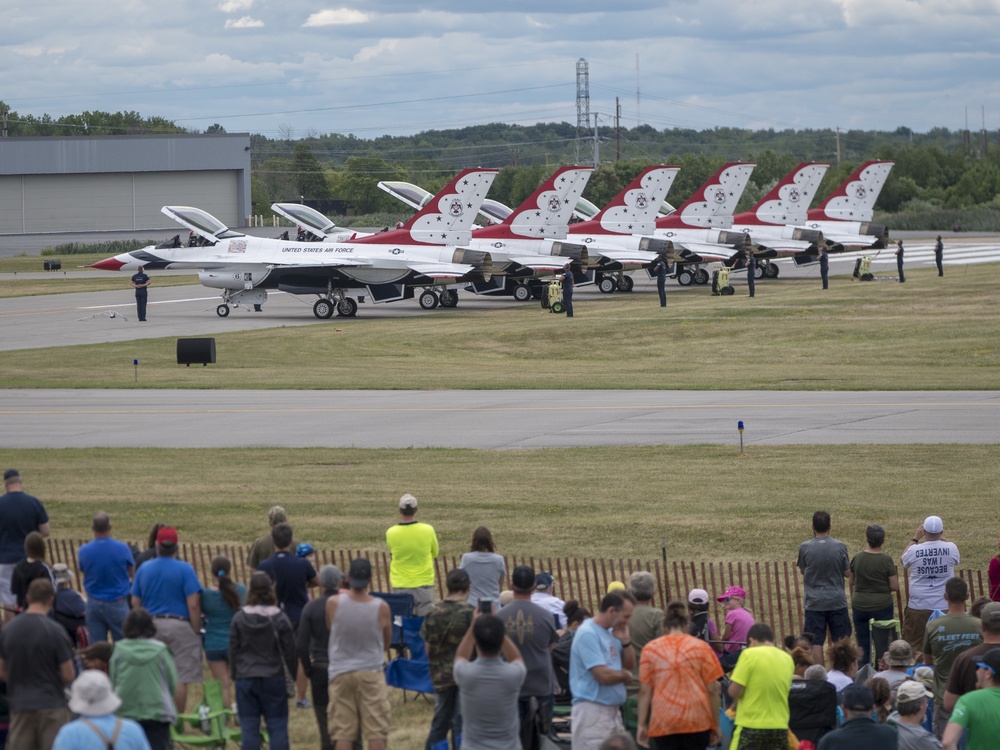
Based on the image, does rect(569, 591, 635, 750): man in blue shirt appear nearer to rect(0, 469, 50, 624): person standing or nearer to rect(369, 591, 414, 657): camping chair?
rect(369, 591, 414, 657): camping chair

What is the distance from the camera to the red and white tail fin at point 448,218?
5050cm

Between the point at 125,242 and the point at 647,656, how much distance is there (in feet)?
321

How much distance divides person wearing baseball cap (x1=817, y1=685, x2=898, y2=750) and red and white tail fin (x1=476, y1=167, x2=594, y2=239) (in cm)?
4684

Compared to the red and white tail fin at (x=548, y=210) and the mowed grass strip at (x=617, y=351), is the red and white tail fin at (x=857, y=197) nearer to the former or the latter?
the mowed grass strip at (x=617, y=351)

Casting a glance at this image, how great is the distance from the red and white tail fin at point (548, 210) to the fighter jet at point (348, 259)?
3.59 metres

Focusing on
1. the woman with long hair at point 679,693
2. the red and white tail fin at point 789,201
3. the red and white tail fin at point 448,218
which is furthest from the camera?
the red and white tail fin at point 789,201

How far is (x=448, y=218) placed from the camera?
50844mm

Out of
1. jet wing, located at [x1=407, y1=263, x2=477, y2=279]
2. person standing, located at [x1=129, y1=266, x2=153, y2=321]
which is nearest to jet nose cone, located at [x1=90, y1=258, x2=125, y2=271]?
person standing, located at [x1=129, y1=266, x2=153, y2=321]

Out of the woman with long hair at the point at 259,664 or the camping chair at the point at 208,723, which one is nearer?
the woman with long hair at the point at 259,664

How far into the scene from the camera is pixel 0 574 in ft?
40.2

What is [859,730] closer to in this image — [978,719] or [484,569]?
[978,719]

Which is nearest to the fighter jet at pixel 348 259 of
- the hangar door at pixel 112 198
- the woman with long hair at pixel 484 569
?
the woman with long hair at pixel 484 569

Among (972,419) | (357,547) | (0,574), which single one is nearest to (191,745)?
(0,574)

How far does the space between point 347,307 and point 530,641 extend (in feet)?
137
